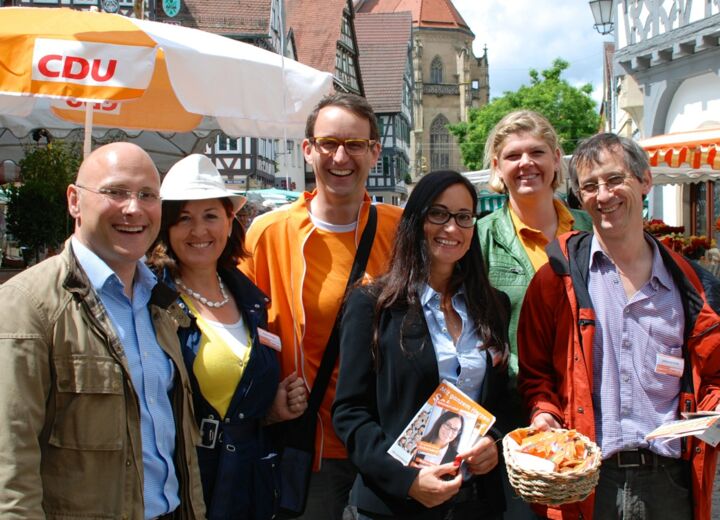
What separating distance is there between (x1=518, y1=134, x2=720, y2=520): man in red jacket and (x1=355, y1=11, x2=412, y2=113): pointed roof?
1929 inches

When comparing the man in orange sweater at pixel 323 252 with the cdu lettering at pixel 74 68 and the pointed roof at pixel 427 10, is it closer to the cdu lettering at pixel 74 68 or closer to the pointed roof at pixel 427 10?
the cdu lettering at pixel 74 68

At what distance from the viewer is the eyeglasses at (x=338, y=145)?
11.1ft

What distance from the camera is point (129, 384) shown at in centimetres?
232

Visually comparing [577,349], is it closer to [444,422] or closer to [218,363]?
[444,422]

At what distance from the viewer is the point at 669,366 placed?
2910mm

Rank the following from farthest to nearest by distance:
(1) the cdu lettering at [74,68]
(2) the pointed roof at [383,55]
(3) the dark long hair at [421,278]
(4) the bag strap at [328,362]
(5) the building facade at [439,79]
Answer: (5) the building facade at [439,79] → (2) the pointed roof at [383,55] → (1) the cdu lettering at [74,68] → (4) the bag strap at [328,362] → (3) the dark long hair at [421,278]

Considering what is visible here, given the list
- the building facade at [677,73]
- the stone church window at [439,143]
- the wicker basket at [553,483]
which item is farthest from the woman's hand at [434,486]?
the stone church window at [439,143]

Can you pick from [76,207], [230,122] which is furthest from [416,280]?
[230,122]

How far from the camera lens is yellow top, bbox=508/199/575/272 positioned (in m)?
3.58

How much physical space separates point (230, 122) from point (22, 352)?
506cm

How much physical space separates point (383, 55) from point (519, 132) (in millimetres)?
53435

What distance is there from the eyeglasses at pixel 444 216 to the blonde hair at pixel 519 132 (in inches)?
35.6

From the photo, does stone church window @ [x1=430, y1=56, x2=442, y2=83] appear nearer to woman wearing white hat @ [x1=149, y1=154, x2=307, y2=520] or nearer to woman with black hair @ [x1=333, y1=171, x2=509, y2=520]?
woman wearing white hat @ [x1=149, y1=154, x2=307, y2=520]

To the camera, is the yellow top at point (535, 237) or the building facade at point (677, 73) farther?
the building facade at point (677, 73)
